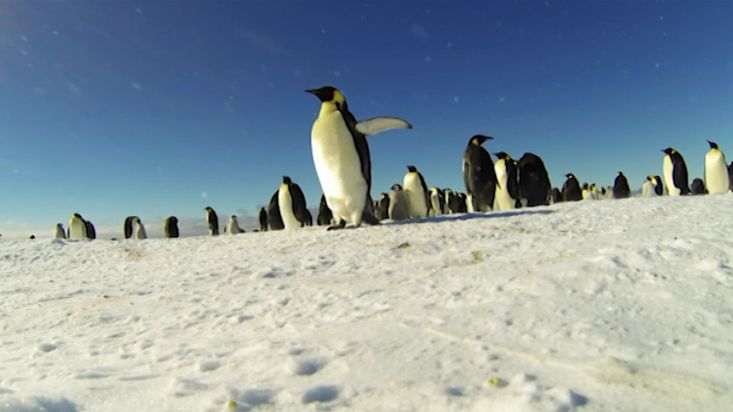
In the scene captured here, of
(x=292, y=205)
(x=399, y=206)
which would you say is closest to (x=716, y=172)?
(x=399, y=206)

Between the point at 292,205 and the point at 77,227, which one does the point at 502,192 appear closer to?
the point at 292,205

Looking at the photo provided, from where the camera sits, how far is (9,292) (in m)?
4.66

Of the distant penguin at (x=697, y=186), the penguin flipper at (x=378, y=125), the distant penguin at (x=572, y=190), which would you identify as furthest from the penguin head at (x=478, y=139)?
the distant penguin at (x=697, y=186)

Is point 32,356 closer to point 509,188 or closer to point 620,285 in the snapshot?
point 620,285

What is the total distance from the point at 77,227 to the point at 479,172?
692 inches

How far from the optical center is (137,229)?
23.2m

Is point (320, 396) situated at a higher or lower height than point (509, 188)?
lower

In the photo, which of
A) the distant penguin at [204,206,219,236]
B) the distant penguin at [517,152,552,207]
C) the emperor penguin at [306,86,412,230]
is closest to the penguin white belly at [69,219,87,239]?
the distant penguin at [204,206,219,236]

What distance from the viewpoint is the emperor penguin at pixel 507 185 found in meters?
14.9

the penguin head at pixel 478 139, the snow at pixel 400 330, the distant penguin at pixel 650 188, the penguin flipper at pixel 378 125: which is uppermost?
the penguin head at pixel 478 139

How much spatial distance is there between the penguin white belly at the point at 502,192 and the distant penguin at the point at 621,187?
502 inches

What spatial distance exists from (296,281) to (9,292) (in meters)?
3.03

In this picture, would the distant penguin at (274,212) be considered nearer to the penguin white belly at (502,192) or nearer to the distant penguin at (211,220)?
the penguin white belly at (502,192)

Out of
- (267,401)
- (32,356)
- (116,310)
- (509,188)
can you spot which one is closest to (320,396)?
(267,401)
